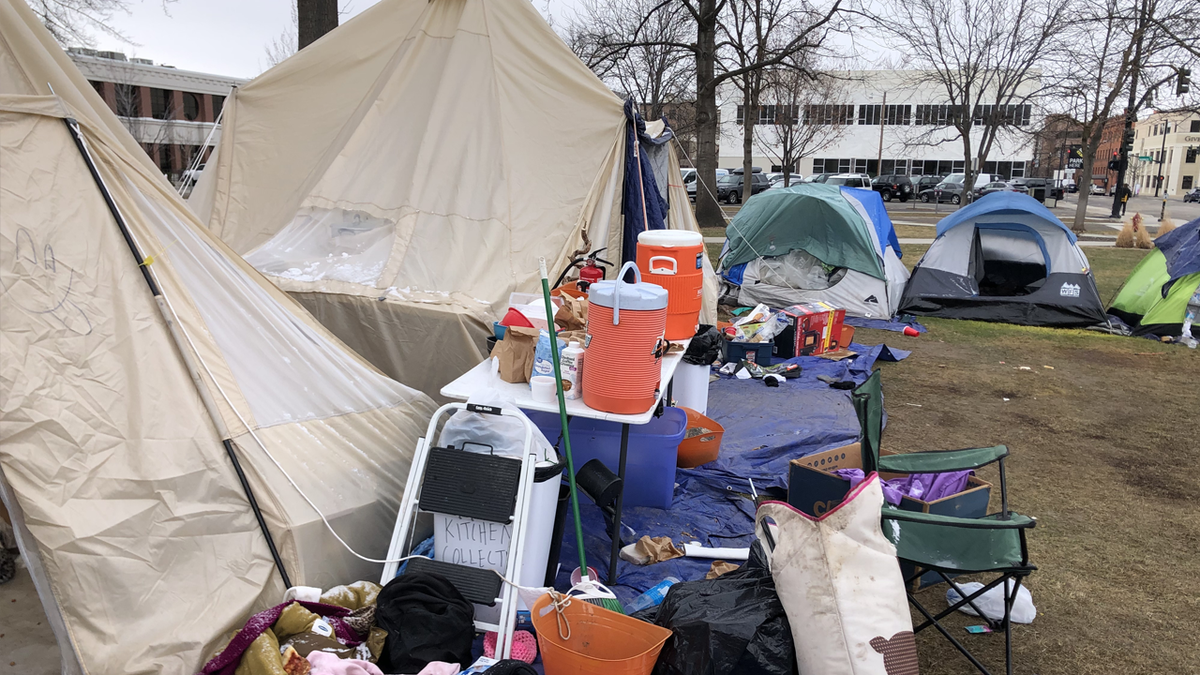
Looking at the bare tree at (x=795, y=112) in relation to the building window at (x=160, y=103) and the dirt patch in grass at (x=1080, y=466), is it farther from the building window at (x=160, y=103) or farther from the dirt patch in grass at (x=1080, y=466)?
the building window at (x=160, y=103)

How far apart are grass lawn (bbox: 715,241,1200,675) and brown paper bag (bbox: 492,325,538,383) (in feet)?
6.79

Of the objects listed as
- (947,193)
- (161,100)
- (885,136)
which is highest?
(161,100)

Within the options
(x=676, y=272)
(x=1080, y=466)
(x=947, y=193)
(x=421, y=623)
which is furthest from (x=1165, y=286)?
(x=947, y=193)

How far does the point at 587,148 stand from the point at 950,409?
12.0ft

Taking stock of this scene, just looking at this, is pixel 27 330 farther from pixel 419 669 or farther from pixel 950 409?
pixel 950 409

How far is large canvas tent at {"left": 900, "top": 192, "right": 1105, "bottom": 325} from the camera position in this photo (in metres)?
9.42

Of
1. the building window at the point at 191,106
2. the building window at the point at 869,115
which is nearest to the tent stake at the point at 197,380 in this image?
the building window at the point at 191,106

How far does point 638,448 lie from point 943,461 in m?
1.49

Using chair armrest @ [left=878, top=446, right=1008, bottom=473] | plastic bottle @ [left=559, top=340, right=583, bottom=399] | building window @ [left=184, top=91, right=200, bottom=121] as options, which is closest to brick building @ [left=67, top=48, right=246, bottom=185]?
building window @ [left=184, top=91, right=200, bottom=121]

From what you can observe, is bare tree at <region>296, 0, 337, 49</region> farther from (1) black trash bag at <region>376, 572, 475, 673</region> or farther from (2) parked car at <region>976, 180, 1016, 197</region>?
(2) parked car at <region>976, 180, 1016, 197</region>

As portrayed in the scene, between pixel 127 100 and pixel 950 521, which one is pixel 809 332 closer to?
pixel 950 521

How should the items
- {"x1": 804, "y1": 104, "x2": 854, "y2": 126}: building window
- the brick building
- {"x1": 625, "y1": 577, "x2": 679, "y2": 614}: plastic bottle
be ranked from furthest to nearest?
{"x1": 804, "y1": 104, "x2": 854, "y2": 126}: building window, the brick building, {"x1": 625, "y1": 577, "x2": 679, "y2": 614}: plastic bottle

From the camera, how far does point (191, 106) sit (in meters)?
36.0

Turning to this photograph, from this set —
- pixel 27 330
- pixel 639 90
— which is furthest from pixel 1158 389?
pixel 639 90
